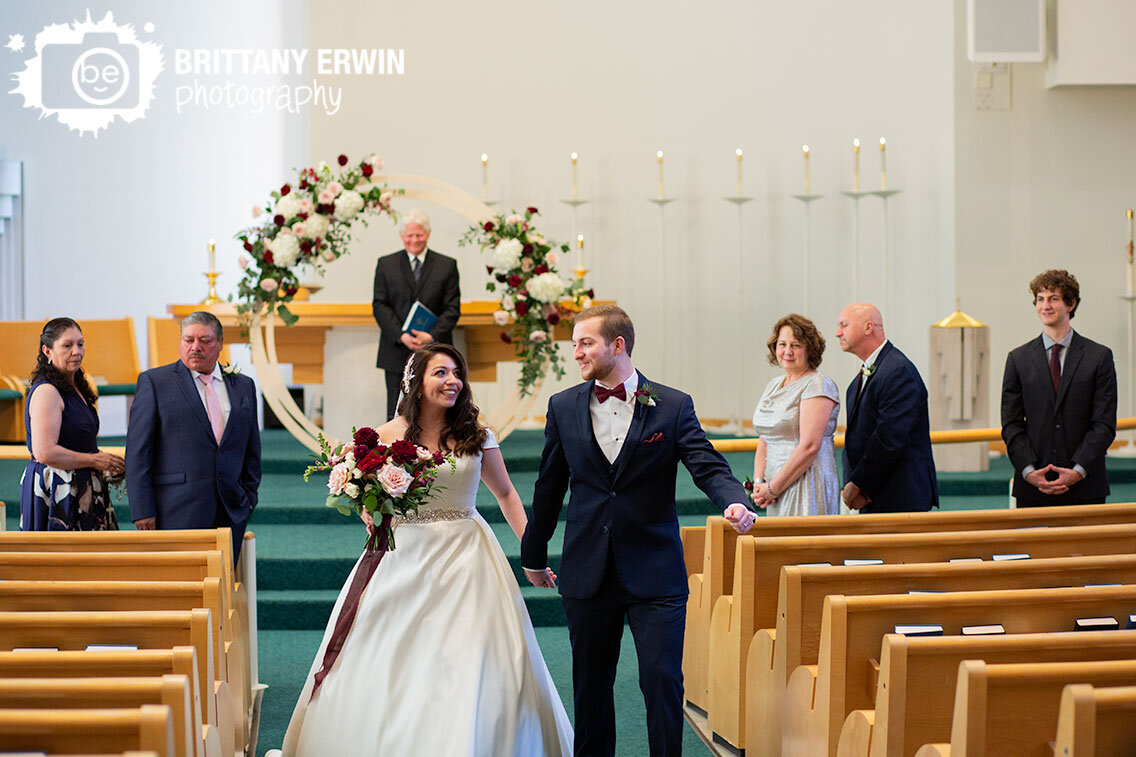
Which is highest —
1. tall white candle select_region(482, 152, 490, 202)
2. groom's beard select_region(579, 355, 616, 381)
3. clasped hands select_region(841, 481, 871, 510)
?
tall white candle select_region(482, 152, 490, 202)

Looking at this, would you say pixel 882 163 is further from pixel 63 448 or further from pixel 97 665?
pixel 97 665

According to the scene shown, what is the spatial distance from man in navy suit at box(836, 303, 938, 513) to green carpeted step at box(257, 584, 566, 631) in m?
1.65

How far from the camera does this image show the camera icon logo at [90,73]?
9.70 metres

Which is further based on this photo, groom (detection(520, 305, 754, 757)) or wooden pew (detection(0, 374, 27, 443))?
wooden pew (detection(0, 374, 27, 443))

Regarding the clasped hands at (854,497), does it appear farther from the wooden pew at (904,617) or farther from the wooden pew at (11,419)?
the wooden pew at (11,419)

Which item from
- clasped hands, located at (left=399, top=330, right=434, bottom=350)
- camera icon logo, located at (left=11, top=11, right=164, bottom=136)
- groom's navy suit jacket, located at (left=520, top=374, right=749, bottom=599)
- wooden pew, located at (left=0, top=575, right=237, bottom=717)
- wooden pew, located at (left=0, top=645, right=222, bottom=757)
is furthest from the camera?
camera icon logo, located at (left=11, top=11, right=164, bottom=136)

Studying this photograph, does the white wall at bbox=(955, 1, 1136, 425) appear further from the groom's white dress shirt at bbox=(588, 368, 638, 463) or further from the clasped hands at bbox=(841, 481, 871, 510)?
the groom's white dress shirt at bbox=(588, 368, 638, 463)

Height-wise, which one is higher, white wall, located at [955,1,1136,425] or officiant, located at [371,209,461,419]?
white wall, located at [955,1,1136,425]

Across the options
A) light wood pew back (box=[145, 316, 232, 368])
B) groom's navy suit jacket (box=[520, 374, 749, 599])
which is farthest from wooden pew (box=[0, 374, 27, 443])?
groom's navy suit jacket (box=[520, 374, 749, 599])

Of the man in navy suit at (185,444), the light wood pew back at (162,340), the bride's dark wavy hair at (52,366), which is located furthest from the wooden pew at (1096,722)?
the light wood pew back at (162,340)

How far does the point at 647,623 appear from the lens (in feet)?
10.8

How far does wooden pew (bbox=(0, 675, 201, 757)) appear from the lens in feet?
7.45

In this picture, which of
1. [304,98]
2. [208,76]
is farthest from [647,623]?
[208,76]

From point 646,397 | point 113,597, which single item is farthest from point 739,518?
point 113,597
